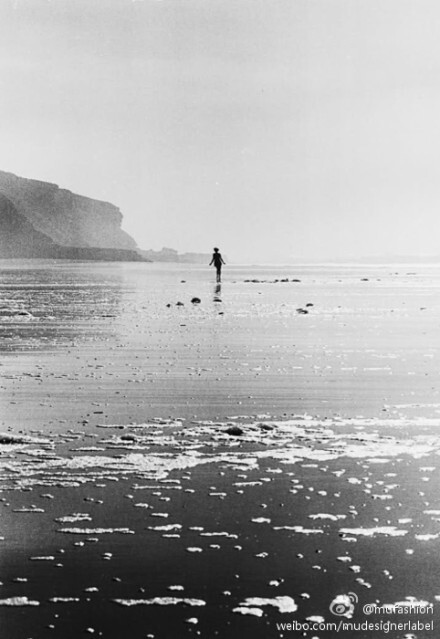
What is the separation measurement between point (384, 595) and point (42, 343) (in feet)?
49.3

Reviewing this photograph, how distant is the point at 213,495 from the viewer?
7055 mm

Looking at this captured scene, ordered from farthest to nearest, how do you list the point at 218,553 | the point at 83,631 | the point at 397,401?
the point at 397,401 < the point at 218,553 < the point at 83,631

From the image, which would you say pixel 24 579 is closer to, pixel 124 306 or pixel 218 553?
pixel 218 553

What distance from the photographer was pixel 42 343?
19.3 metres

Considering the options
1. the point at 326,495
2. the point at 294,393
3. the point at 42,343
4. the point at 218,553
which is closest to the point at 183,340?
the point at 42,343

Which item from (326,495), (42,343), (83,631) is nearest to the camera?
(83,631)

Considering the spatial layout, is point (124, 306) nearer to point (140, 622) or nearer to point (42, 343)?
point (42, 343)

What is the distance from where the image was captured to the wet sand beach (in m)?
4.89

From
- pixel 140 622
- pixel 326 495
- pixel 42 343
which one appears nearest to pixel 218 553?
pixel 140 622

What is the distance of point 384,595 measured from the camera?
16.3 ft

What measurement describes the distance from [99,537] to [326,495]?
6.23 feet

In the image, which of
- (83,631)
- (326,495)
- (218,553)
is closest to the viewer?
(83,631)

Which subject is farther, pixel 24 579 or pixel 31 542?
pixel 31 542

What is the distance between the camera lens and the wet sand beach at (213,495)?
4887mm
